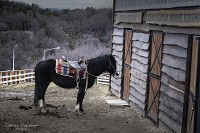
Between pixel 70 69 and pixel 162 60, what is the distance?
3232mm

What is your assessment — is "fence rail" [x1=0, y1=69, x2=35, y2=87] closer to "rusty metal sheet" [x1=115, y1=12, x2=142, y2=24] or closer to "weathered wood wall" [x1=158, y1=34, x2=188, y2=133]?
"rusty metal sheet" [x1=115, y1=12, x2=142, y2=24]

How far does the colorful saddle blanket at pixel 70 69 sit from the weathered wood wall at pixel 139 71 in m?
2.10

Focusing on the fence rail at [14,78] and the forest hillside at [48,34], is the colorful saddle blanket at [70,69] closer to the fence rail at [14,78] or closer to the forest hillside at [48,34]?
the fence rail at [14,78]

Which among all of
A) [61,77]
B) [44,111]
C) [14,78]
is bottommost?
[14,78]

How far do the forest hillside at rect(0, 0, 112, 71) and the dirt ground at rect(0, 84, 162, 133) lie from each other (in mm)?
33426

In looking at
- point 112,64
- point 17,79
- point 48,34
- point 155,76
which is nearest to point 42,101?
point 112,64

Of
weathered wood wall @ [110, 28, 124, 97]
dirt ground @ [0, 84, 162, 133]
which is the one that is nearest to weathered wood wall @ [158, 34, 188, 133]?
dirt ground @ [0, 84, 162, 133]

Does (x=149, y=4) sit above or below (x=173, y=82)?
above

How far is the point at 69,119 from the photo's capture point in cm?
1105

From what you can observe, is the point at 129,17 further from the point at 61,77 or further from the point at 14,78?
the point at 14,78

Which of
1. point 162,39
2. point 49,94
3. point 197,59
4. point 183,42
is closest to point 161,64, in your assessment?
point 162,39

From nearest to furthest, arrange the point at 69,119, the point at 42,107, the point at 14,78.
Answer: the point at 69,119
the point at 42,107
the point at 14,78

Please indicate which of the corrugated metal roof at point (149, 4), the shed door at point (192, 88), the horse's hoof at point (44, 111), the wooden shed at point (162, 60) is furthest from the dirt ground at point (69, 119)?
the corrugated metal roof at point (149, 4)

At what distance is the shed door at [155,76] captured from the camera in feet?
35.8
